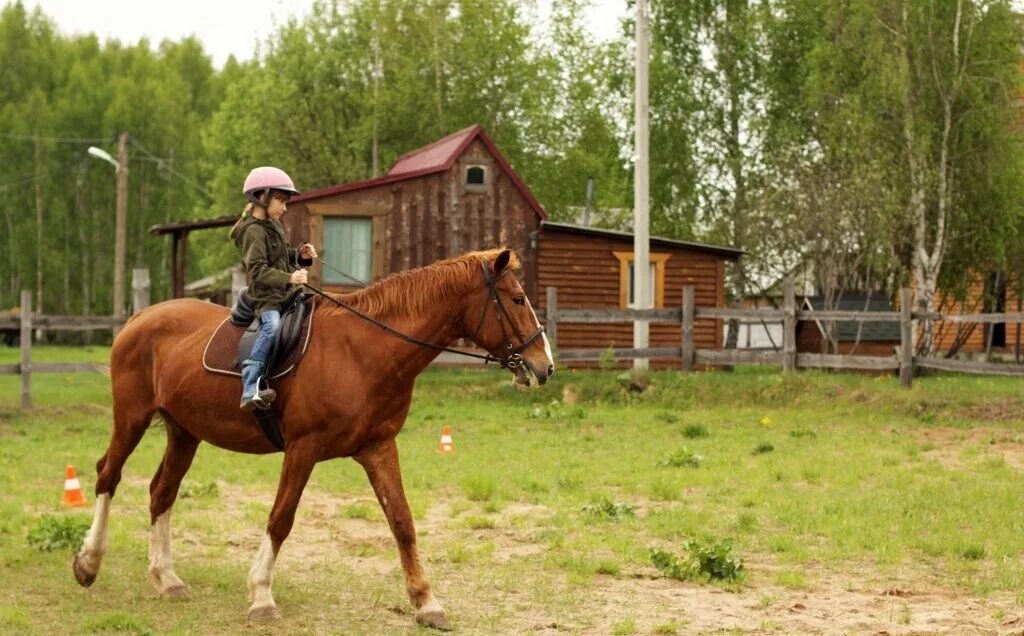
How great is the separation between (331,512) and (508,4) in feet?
113

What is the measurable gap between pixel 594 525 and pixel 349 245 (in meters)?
17.0

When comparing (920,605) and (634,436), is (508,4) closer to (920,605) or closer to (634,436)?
(634,436)

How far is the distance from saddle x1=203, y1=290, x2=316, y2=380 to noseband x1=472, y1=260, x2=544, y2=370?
3.49 ft

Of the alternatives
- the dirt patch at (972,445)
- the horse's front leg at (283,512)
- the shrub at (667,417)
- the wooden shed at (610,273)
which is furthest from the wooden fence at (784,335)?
the horse's front leg at (283,512)

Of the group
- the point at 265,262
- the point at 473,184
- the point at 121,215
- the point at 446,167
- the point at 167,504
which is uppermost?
the point at 446,167

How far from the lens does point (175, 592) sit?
8086 millimetres

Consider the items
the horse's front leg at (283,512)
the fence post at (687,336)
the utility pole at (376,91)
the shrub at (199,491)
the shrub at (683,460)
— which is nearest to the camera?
the horse's front leg at (283,512)

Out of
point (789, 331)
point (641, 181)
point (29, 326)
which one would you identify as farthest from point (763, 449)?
point (29, 326)

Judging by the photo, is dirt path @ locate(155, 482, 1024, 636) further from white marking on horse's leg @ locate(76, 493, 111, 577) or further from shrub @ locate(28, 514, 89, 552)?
white marking on horse's leg @ locate(76, 493, 111, 577)

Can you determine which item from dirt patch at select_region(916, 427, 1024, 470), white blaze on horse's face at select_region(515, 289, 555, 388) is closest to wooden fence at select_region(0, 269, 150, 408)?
dirt patch at select_region(916, 427, 1024, 470)

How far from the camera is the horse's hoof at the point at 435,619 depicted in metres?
7.18

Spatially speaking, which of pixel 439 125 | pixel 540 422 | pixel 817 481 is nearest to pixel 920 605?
pixel 817 481

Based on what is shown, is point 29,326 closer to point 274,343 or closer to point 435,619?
point 274,343

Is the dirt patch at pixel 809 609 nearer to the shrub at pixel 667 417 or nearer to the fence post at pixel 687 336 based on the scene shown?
the shrub at pixel 667 417
